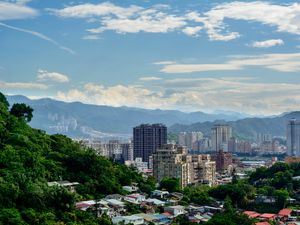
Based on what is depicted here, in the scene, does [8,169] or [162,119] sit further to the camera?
[162,119]

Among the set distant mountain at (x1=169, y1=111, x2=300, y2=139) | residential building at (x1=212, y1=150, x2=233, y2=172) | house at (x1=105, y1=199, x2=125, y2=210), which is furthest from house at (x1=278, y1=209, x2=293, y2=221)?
distant mountain at (x1=169, y1=111, x2=300, y2=139)

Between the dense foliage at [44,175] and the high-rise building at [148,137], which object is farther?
the high-rise building at [148,137]

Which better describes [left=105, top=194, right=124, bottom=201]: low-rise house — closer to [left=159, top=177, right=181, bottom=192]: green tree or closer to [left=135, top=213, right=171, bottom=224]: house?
[left=135, top=213, right=171, bottom=224]: house

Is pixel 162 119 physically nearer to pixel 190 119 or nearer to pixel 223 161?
pixel 190 119

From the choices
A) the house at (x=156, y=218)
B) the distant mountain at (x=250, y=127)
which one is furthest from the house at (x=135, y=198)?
the distant mountain at (x=250, y=127)

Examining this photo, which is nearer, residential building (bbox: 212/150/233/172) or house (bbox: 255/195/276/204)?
house (bbox: 255/195/276/204)

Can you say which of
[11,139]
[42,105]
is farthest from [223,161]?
[42,105]

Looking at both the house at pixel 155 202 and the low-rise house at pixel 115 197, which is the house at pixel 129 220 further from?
the house at pixel 155 202
